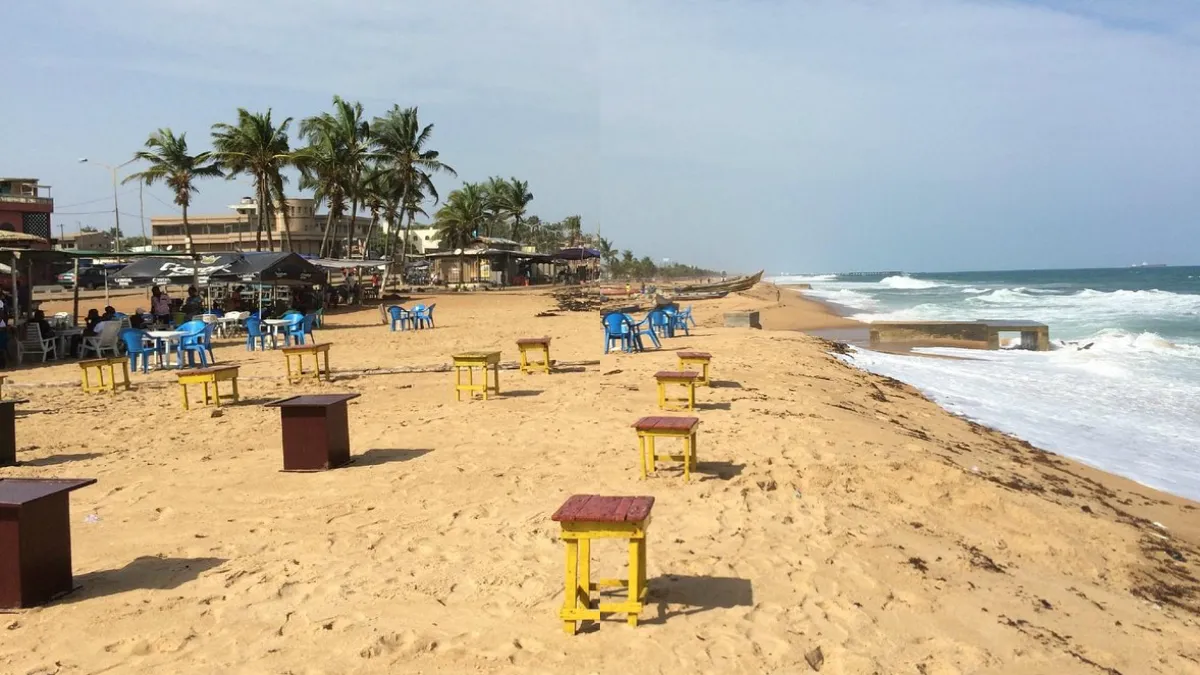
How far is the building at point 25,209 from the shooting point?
40.6m

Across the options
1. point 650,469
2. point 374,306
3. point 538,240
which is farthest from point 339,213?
point 538,240

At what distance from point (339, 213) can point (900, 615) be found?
115ft

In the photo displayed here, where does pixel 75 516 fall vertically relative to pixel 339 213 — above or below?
below

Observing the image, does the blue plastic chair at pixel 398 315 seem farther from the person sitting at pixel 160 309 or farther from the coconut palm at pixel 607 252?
the coconut palm at pixel 607 252

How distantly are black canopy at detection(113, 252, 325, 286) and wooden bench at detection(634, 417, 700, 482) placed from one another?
14966 mm

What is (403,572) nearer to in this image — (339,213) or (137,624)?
(137,624)

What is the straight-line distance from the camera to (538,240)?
85.2 metres

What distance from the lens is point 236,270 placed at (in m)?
18.4

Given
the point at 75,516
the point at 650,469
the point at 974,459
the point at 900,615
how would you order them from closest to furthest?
the point at 900,615 → the point at 75,516 → the point at 650,469 → the point at 974,459

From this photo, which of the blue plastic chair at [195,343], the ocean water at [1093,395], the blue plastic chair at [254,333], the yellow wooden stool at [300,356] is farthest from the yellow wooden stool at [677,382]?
the blue plastic chair at [254,333]

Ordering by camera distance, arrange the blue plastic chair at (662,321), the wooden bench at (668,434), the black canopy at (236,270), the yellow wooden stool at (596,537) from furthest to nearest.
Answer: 1. the black canopy at (236,270)
2. the blue plastic chair at (662,321)
3. the wooden bench at (668,434)
4. the yellow wooden stool at (596,537)

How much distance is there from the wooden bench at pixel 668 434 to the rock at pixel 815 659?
219cm

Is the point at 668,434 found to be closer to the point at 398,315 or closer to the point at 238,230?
the point at 398,315

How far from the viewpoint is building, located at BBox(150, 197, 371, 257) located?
61938 mm
